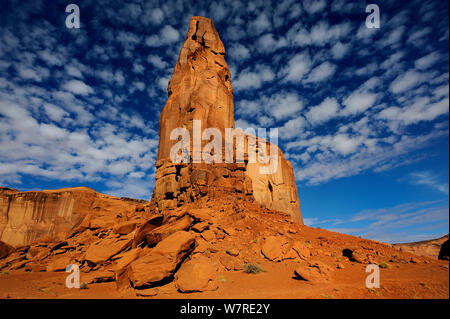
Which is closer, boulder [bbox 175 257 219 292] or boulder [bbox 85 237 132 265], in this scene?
boulder [bbox 175 257 219 292]

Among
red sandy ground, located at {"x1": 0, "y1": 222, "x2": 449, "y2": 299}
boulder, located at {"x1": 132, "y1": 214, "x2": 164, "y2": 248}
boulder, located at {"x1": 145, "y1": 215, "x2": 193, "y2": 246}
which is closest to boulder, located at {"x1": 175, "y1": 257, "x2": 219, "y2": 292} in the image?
red sandy ground, located at {"x1": 0, "y1": 222, "x2": 449, "y2": 299}

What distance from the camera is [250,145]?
A: 47.2 metres

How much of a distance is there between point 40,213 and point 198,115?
1433 inches

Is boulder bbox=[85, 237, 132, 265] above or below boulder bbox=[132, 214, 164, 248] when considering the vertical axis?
below

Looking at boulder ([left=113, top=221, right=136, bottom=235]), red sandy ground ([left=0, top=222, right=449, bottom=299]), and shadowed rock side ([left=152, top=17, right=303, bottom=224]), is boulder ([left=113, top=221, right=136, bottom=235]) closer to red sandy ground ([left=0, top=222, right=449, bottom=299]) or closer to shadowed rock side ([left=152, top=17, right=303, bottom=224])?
shadowed rock side ([left=152, top=17, right=303, bottom=224])

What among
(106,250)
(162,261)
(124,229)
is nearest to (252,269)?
(162,261)

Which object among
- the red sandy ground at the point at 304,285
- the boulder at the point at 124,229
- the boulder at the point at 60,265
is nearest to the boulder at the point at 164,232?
the red sandy ground at the point at 304,285

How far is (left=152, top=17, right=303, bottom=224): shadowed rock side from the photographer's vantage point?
16.2 metres

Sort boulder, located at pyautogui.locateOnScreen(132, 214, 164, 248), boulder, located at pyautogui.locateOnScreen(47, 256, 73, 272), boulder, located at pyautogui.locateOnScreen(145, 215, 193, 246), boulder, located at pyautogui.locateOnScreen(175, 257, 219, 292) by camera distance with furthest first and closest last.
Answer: boulder, located at pyautogui.locateOnScreen(47, 256, 73, 272), boulder, located at pyautogui.locateOnScreen(132, 214, 164, 248), boulder, located at pyautogui.locateOnScreen(145, 215, 193, 246), boulder, located at pyautogui.locateOnScreen(175, 257, 219, 292)

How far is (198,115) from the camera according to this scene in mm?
19125

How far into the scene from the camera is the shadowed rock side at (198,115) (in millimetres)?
16188

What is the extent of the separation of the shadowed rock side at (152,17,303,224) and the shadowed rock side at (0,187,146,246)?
19.7 meters

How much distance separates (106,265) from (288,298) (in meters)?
11.0
